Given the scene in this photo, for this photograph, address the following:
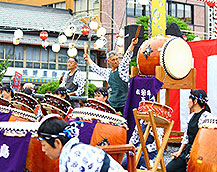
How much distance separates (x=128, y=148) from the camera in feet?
8.27

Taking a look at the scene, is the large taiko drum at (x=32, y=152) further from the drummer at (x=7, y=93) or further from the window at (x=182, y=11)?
the window at (x=182, y=11)

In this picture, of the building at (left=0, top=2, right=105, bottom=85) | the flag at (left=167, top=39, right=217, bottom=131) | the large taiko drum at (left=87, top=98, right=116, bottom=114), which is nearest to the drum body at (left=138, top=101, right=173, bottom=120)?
the large taiko drum at (left=87, top=98, right=116, bottom=114)

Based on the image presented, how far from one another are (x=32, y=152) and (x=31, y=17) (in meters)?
20.5

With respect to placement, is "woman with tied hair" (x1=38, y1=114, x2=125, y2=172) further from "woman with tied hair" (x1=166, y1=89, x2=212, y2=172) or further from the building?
the building

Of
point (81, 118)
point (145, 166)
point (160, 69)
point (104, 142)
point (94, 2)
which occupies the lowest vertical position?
point (145, 166)

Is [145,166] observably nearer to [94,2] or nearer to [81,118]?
[81,118]

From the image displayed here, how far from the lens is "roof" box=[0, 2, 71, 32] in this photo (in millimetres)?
21000

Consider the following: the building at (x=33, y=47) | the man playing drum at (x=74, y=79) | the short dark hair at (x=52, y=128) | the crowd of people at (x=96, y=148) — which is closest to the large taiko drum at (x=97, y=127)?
the crowd of people at (x=96, y=148)

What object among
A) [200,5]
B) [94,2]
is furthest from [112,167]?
[200,5]

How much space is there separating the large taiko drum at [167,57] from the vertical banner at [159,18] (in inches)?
26.8

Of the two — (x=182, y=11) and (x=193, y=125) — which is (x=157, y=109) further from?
(x=182, y=11)

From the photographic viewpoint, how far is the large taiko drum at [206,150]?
3.20 meters

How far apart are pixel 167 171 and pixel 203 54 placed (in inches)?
126

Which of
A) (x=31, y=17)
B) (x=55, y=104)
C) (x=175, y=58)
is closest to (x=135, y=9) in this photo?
(x=31, y=17)
